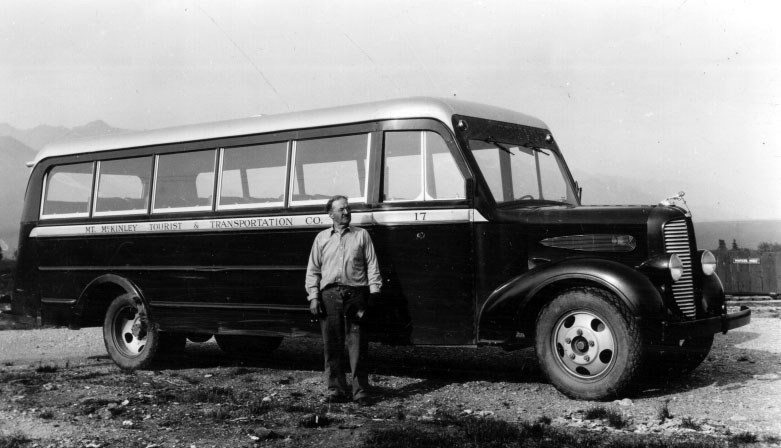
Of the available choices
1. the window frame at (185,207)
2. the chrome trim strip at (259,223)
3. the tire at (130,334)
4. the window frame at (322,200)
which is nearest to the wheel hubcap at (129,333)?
the tire at (130,334)

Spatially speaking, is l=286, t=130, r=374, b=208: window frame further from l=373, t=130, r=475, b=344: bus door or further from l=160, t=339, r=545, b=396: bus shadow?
l=160, t=339, r=545, b=396: bus shadow

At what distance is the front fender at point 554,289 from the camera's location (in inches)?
265

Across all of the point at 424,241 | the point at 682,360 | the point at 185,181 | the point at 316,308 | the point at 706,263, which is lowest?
the point at 682,360

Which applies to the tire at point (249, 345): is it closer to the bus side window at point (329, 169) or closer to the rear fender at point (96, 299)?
the rear fender at point (96, 299)

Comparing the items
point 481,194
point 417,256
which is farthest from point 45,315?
point 481,194

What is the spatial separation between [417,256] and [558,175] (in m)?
1.95

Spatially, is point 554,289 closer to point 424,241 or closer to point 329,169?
point 424,241

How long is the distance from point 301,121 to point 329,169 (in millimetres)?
671

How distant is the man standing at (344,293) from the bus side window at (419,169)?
0.64 m

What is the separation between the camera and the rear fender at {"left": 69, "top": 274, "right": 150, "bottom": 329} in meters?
10.2

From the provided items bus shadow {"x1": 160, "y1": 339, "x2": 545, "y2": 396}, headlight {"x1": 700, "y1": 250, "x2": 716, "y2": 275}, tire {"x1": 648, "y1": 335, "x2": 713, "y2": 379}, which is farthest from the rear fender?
headlight {"x1": 700, "y1": 250, "x2": 716, "y2": 275}

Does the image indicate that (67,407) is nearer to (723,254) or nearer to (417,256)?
(417,256)

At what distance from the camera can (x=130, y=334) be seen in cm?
1037

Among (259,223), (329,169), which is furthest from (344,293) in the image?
(259,223)
